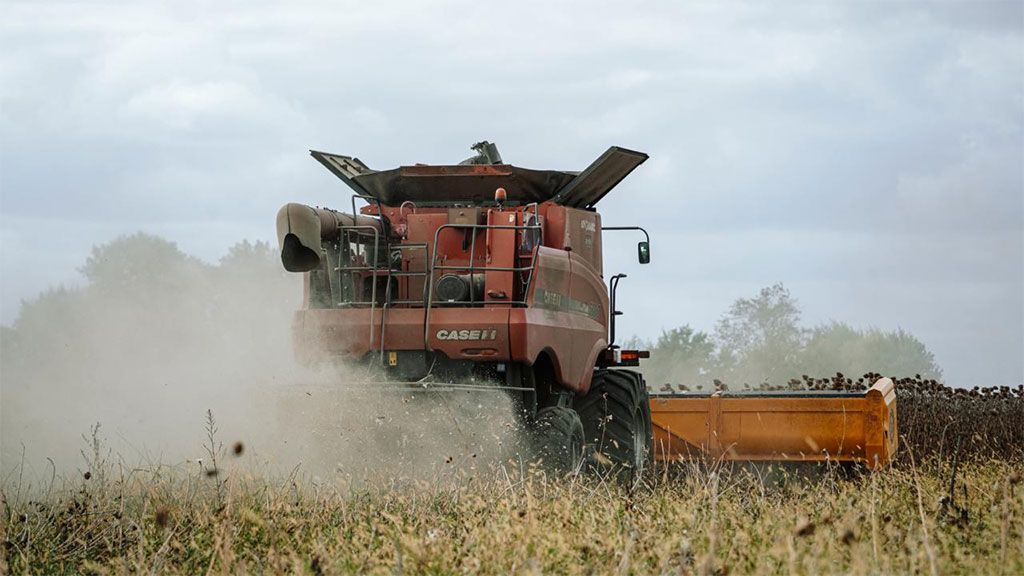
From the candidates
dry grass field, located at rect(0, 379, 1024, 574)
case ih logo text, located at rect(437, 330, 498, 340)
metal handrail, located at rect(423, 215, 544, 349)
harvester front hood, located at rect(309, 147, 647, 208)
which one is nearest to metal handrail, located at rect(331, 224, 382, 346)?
metal handrail, located at rect(423, 215, 544, 349)

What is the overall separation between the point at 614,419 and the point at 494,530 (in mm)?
6528

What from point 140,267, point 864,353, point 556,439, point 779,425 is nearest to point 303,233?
point 556,439

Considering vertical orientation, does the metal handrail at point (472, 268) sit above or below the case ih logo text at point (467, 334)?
above

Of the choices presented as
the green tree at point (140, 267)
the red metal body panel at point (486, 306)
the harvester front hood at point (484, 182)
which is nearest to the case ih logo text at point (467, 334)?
the red metal body panel at point (486, 306)

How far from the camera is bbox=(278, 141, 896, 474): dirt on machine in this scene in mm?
11070

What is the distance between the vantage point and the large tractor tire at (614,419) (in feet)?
42.0

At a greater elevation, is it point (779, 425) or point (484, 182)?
point (484, 182)

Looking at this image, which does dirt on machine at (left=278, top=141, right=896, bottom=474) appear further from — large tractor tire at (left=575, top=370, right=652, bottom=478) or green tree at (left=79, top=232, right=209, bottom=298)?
green tree at (left=79, top=232, right=209, bottom=298)

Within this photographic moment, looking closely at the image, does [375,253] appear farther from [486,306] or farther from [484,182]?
[484,182]

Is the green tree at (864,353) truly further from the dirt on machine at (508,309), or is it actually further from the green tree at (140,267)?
the dirt on machine at (508,309)

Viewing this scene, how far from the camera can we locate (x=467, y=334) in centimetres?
1098

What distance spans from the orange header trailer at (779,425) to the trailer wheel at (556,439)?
2766mm

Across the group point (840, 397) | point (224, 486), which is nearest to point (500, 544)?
point (224, 486)

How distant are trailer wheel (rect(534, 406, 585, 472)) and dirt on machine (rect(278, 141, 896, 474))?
15 mm
